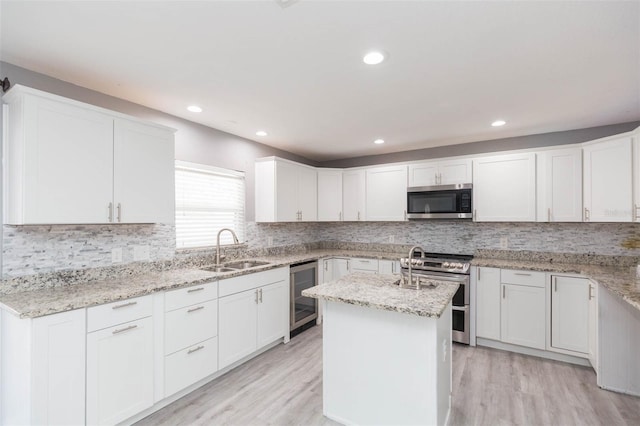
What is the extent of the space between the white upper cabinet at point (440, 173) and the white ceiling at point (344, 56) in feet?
2.70

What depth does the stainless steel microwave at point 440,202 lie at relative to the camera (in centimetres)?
374

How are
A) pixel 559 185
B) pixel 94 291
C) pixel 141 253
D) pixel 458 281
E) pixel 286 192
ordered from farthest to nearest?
pixel 286 192
pixel 458 281
pixel 559 185
pixel 141 253
pixel 94 291

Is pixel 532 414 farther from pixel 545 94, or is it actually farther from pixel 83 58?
pixel 83 58

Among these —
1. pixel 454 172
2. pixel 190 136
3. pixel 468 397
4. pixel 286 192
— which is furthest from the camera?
pixel 286 192

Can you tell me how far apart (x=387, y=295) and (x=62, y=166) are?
7.72ft

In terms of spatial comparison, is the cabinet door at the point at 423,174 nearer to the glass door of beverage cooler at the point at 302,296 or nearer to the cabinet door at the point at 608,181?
the cabinet door at the point at 608,181

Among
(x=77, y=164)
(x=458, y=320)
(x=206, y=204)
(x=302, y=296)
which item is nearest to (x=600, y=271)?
(x=458, y=320)

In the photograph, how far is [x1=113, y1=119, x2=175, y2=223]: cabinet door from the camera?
2293 millimetres

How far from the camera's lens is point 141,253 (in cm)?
269

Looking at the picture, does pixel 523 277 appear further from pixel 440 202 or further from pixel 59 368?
pixel 59 368

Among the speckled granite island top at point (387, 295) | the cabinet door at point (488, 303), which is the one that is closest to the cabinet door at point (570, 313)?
the cabinet door at point (488, 303)

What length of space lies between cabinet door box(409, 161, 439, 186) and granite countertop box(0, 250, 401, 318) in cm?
265

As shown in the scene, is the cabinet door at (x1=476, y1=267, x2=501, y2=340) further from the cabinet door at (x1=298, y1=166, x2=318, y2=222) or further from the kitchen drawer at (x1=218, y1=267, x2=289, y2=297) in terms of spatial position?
the cabinet door at (x1=298, y1=166, x2=318, y2=222)

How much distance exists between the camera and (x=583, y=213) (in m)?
3.14
